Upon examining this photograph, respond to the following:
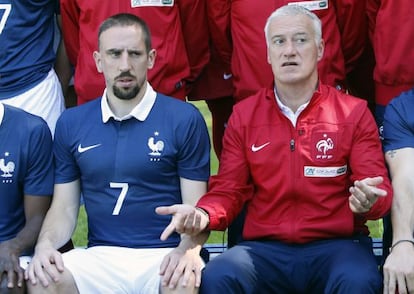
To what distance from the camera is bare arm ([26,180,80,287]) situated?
5.13 meters

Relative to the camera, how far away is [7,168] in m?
5.59

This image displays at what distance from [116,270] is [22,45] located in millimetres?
1513

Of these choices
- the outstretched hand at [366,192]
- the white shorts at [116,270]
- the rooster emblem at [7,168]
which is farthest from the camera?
the rooster emblem at [7,168]

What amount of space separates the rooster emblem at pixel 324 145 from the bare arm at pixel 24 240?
56.5 inches

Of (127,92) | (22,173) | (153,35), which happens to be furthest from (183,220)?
(153,35)

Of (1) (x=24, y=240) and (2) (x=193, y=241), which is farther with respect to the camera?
(1) (x=24, y=240)

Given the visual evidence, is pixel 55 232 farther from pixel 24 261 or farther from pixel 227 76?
pixel 227 76

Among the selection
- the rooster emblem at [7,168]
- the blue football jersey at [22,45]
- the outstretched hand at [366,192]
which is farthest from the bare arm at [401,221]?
the blue football jersey at [22,45]

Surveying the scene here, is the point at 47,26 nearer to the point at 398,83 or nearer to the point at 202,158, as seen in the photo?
the point at 202,158

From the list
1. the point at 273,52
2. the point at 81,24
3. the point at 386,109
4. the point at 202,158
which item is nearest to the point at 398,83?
the point at 386,109

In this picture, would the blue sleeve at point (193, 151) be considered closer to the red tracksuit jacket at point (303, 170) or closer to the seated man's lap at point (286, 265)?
the red tracksuit jacket at point (303, 170)

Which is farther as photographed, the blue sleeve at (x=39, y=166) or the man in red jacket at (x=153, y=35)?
the man in red jacket at (x=153, y=35)

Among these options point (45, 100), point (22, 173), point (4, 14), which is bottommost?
point (22, 173)

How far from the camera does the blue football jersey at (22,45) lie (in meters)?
6.00
